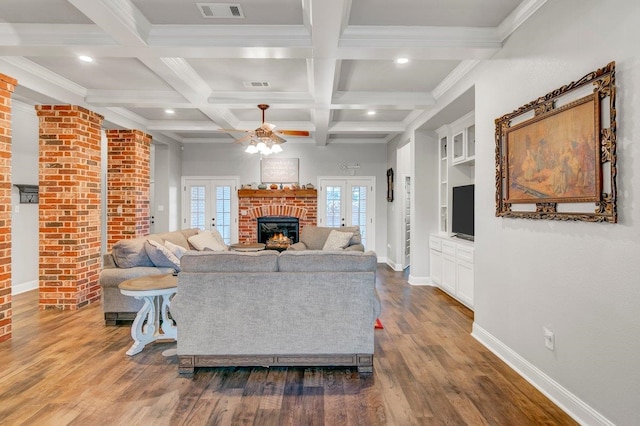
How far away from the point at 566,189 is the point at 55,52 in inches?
159

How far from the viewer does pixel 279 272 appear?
2650 mm

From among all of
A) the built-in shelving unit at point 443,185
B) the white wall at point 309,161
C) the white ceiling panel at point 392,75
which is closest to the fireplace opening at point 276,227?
the white wall at point 309,161

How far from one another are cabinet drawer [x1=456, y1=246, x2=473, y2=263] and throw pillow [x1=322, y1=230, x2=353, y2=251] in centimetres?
153

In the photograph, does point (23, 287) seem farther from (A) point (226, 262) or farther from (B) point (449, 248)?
(B) point (449, 248)

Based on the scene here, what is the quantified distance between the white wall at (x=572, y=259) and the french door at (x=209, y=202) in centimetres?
575

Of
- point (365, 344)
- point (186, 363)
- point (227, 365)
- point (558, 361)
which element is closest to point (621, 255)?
point (558, 361)

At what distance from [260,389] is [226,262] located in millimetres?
909

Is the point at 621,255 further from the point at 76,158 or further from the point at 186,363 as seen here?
the point at 76,158

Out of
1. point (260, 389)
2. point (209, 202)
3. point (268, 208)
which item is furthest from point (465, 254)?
point (209, 202)

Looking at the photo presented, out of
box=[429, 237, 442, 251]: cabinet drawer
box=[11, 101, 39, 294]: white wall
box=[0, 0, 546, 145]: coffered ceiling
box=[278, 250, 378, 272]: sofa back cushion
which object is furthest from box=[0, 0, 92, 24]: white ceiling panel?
box=[429, 237, 442, 251]: cabinet drawer

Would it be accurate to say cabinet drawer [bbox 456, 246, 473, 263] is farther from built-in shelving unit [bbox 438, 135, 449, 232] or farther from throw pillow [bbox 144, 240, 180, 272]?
throw pillow [bbox 144, 240, 180, 272]

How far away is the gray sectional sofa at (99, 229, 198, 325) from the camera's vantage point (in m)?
3.74

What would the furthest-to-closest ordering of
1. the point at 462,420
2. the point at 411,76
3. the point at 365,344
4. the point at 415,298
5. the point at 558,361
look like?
1. the point at 415,298
2. the point at 411,76
3. the point at 365,344
4. the point at 558,361
5. the point at 462,420

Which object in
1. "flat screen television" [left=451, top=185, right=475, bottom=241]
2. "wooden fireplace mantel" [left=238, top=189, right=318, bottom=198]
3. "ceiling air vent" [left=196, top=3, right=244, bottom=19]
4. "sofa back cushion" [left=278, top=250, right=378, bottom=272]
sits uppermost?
"ceiling air vent" [left=196, top=3, right=244, bottom=19]
